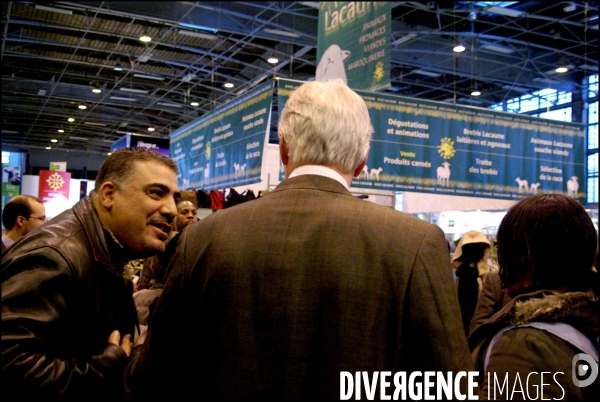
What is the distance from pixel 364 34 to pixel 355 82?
17.0 inches

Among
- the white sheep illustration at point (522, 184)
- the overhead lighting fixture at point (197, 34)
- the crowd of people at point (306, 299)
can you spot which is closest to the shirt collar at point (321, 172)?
the crowd of people at point (306, 299)

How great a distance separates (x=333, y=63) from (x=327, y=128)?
4.19 metres

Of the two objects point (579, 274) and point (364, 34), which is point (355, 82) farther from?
point (579, 274)

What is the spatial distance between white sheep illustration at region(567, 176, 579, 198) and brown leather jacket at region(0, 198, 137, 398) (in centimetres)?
625

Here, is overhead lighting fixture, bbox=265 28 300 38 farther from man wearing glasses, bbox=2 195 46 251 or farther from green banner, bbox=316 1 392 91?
man wearing glasses, bbox=2 195 46 251

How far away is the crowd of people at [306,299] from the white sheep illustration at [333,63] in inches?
153

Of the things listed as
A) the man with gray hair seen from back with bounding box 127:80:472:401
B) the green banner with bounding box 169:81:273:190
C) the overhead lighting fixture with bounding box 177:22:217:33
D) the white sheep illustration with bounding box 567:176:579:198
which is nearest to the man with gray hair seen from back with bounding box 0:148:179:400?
the man with gray hair seen from back with bounding box 127:80:472:401

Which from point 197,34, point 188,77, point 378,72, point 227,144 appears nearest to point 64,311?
point 378,72

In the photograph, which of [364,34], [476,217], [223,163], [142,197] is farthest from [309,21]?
[142,197]

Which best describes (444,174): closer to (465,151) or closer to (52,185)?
(465,151)

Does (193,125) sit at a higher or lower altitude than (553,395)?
higher

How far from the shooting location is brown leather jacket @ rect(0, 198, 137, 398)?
1463mm

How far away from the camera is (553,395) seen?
1378 mm

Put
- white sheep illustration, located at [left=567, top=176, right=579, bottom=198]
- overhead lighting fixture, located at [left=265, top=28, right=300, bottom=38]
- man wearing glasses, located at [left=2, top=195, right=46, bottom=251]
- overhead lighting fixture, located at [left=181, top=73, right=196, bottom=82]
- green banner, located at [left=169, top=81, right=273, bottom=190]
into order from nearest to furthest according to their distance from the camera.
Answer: man wearing glasses, located at [left=2, top=195, right=46, bottom=251], green banner, located at [left=169, top=81, right=273, bottom=190], white sheep illustration, located at [left=567, top=176, right=579, bottom=198], overhead lighting fixture, located at [left=265, top=28, right=300, bottom=38], overhead lighting fixture, located at [left=181, top=73, right=196, bottom=82]
